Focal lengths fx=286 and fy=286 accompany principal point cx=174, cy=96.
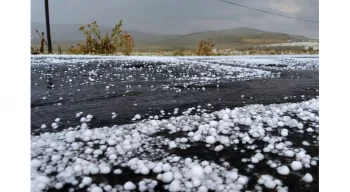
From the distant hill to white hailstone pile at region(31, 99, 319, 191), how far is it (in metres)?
1.13

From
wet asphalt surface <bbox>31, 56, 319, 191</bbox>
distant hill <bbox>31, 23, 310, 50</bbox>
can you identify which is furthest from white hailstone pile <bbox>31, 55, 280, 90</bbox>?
distant hill <bbox>31, 23, 310, 50</bbox>

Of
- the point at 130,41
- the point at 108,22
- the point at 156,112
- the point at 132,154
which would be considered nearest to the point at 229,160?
the point at 132,154

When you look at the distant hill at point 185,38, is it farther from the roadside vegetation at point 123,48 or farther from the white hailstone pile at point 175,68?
the white hailstone pile at point 175,68

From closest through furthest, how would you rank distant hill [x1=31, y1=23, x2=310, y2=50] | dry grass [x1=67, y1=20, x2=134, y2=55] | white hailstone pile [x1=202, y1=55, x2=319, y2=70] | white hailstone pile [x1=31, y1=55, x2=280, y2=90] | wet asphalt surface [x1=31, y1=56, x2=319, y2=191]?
wet asphalt surface [x1=31, y1=56, x2=319, y2=191], distant hill [x1=31, y1=23, x2=310, y2=50], dry grass [x1=67, y1=20, x2=134, y2=55], white hailstone pile [x1=31, y1=55, x2=280, y2=90], white hailstone pile [x1=202, y1=55, x2=319, y2=70]

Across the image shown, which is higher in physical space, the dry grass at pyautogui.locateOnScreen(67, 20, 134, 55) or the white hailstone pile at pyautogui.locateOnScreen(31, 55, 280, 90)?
the dry grass at pyautogui.locateOnScreen(67, 20, 134, 55)

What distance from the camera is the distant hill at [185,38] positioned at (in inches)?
114

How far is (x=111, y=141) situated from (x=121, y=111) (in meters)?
0.58

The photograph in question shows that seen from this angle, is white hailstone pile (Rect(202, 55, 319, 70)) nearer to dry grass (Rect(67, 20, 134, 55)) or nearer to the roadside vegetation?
the roadside vegetation

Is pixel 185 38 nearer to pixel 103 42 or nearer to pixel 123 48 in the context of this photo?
pixel 123 48

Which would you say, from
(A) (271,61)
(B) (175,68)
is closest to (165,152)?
(B) (175,68)

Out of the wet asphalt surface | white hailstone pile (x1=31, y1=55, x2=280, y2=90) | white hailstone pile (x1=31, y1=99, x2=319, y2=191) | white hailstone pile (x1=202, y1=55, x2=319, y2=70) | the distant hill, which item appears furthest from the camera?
white hailstone pile (x1=202, y1=55, x2=319, y2=70)

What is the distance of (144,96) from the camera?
100 inches

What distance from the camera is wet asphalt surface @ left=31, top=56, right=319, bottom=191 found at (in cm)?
144
